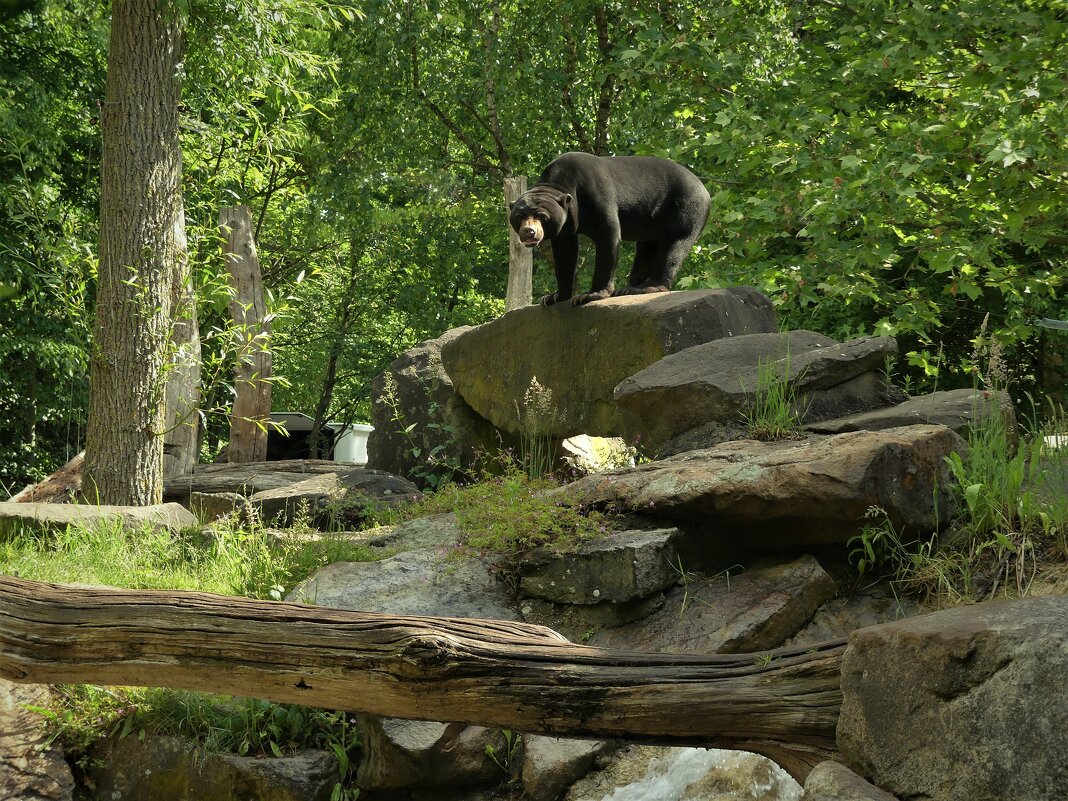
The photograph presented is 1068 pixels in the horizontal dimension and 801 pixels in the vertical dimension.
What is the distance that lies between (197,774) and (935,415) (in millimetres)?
4151

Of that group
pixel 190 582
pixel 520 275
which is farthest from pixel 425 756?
pixel 520 275

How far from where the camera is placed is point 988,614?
2779 mm

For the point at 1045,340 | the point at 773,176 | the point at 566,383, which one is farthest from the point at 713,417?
the point at 1045,340

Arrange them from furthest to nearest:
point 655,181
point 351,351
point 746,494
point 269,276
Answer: point 351,351 < point 269,276 < point 655,181 < point 746,494

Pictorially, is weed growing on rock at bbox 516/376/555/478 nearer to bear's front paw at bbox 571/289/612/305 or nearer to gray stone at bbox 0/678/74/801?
bear's front paw at bbox 571/289/612/305

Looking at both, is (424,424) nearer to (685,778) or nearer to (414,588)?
(414,588)

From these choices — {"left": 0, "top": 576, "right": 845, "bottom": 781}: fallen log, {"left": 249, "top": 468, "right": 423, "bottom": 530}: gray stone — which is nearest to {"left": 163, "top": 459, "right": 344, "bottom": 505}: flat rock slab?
{"left": 249, "top": 468, "right": 423, "bottom": 530}: gray stone

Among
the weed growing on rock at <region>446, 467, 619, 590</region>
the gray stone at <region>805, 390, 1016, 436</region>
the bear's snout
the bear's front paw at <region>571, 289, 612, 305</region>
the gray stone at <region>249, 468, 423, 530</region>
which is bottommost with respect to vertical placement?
the gray stone at <region>249, 468, 423, 530</region>

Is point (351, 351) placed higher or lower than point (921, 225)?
lower

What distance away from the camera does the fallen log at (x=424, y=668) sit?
128 inches

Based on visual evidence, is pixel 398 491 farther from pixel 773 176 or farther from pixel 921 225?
pixel 921 225

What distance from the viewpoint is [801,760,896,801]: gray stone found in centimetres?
273

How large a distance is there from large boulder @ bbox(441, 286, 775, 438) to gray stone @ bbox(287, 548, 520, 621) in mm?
1729

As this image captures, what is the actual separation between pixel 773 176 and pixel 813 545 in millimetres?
5642
